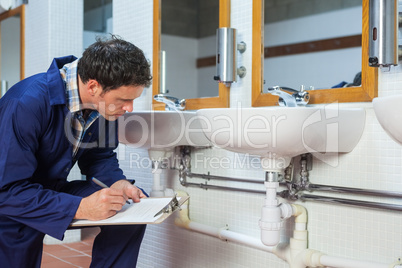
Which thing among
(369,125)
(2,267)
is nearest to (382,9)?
(369,125)

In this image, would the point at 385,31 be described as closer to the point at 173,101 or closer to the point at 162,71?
the point at 173,101

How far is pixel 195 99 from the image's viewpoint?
2523mm

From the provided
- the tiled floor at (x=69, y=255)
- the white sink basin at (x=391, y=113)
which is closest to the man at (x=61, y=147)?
the white sink basin at (x=391, y=113)

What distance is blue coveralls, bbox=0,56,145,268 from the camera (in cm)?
149

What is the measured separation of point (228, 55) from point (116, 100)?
785mm

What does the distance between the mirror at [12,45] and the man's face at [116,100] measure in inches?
105

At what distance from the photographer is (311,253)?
6.24 ft

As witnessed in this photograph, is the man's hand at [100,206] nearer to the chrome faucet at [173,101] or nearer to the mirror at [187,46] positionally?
the chrome faucet at [173,101]

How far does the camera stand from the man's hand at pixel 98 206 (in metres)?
1.49

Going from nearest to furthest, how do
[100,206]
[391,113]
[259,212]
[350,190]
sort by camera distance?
1. [391,113]
2. [100,206]
3. [350,190]
4. [259,212]

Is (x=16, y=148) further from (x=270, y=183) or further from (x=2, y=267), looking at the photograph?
(x=270, y=183)

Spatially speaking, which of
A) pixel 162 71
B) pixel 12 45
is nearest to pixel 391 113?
pixel 162 71

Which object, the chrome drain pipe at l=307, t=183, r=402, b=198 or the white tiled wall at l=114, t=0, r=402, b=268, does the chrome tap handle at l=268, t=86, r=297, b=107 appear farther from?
the chrome drain pipe at l=307, t=183, r=402, b=198

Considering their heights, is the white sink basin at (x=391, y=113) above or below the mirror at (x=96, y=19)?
below
